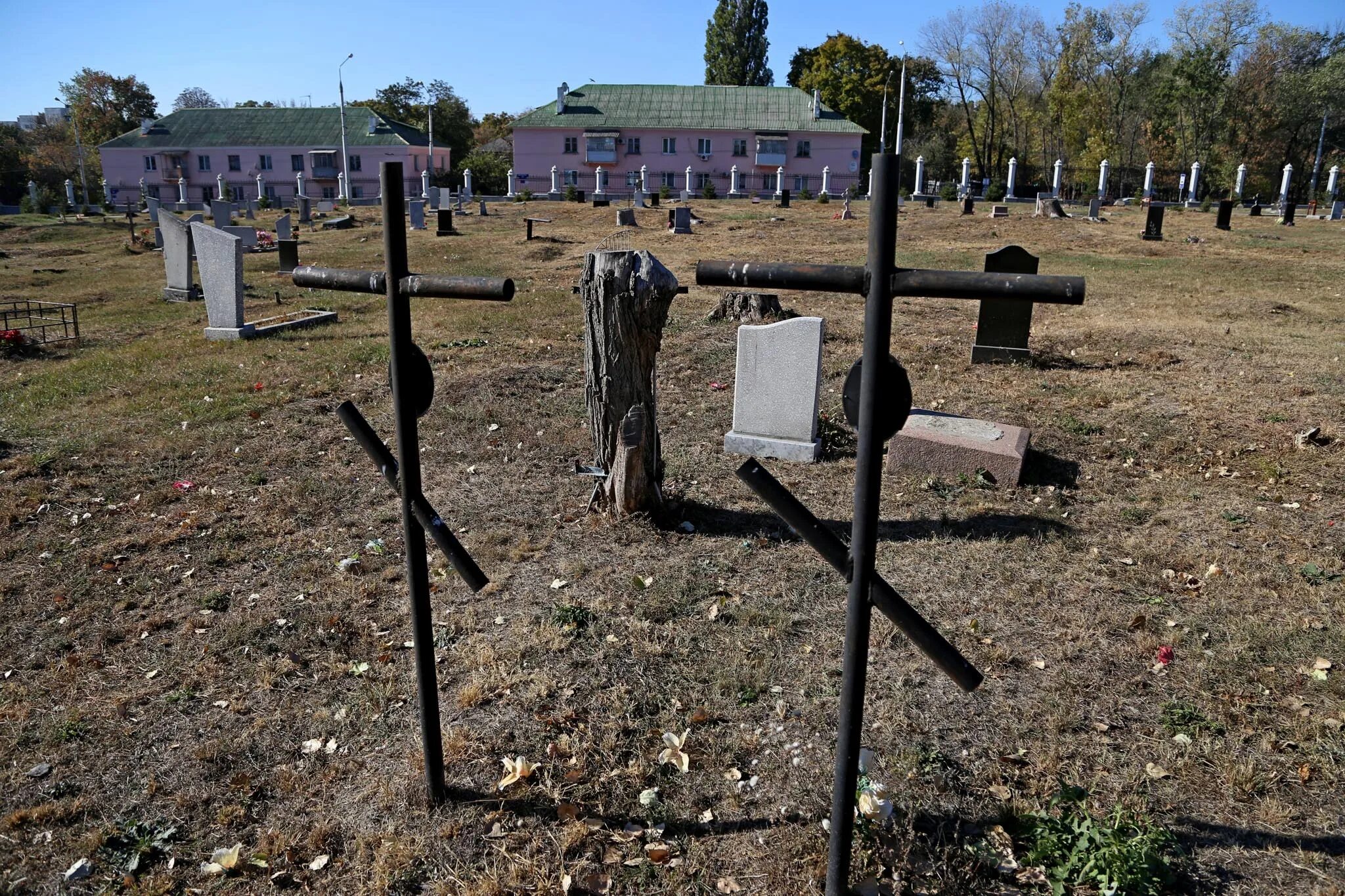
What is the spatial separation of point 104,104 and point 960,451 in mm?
87095

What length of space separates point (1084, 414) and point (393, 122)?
64.2 metres

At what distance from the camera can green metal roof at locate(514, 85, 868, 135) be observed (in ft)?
202

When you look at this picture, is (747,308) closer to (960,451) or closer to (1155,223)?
(960,451)

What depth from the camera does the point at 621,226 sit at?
98.1 feet

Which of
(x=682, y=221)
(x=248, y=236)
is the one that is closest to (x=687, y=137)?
(x=682, y=221)

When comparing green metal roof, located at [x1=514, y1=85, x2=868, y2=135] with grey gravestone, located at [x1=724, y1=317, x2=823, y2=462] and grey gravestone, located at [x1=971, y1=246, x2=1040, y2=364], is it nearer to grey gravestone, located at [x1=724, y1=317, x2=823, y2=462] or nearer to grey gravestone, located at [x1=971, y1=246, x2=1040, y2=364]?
grey gravestone, located at [x1=971, y1=246, x2=1040, y2=364]

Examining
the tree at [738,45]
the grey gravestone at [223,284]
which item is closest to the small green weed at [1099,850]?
the grey gravestone at [223,284]

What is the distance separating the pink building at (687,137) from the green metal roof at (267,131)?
912 centimetres

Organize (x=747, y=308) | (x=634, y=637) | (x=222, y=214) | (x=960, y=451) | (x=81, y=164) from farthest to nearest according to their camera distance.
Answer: (x=81, y=164)
(x=222, y=214)
(x=747, y=308)
(x=960, y=451)
(x=634, y=637)

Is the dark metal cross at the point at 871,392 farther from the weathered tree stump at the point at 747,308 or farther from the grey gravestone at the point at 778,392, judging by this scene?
the weathered tree stump at the point at 747,308

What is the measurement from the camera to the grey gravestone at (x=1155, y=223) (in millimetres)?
25047

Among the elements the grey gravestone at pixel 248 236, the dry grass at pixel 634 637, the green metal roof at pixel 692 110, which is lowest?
the dry grass at pixel 634 637

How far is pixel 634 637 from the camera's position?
469 centimetres

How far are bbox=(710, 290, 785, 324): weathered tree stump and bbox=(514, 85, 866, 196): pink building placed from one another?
162 feet
